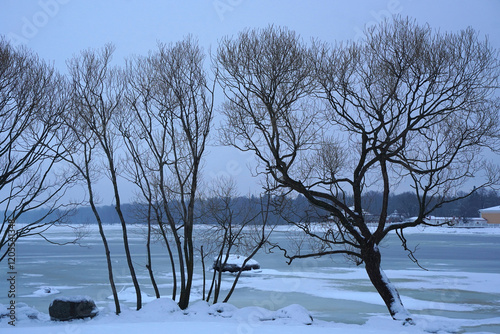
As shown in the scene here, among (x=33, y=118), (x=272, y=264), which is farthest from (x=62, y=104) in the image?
(x=272, y=264)

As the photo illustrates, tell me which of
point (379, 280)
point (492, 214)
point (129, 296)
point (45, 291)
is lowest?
point (129, 296)

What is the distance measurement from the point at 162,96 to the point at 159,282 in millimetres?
17072

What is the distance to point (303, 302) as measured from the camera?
971 inches

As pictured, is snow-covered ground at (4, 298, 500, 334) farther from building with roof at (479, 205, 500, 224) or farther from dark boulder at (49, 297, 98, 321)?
building with roof at (479, 205, 500, 224)

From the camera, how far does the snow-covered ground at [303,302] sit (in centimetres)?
1177

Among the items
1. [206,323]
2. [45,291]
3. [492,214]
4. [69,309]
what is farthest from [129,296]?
[492,214]

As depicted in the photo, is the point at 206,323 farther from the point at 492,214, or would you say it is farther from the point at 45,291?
the point at 492,214

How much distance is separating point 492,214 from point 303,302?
351ft

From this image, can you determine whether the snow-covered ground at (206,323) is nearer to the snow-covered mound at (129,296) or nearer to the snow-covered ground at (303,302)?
the snow-covered ground at (303,302)

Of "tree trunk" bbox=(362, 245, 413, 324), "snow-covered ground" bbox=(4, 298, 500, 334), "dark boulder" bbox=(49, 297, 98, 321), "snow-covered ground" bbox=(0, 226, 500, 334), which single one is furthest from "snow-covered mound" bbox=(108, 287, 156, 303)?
"tree trunk" bbox=(362, 245, 413, 324)

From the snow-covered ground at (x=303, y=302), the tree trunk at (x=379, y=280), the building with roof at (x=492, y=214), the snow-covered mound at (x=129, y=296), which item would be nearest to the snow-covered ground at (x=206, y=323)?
the snow-covered ground at (x=303, y=302)

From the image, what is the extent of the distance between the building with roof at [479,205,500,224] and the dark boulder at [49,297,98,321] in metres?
118

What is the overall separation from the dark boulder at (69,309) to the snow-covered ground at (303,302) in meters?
0.25

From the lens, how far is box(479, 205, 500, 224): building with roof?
11769 centimetres
